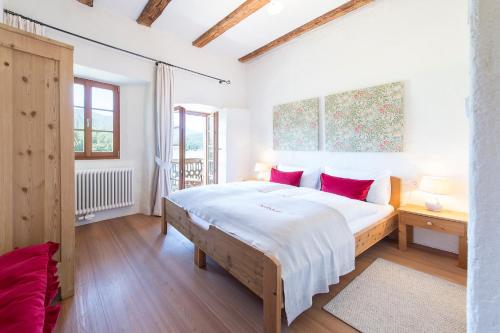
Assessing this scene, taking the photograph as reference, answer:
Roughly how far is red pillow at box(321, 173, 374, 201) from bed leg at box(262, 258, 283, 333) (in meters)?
1.73

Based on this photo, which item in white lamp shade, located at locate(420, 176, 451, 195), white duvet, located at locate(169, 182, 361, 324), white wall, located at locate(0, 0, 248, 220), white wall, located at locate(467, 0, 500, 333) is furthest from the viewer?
white wall, located at locate(0, 0, 248, 220)

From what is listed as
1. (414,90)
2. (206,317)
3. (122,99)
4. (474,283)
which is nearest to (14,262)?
(206,317)

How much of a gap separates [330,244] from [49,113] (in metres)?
2.21

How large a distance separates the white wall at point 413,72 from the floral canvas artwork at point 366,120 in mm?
92

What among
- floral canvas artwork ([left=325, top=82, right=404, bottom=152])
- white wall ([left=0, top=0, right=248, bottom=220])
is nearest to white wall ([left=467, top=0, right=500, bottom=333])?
floral canvas artwork ([left=325, top=82, right=404, bottom=152])

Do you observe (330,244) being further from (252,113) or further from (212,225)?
(252,113)

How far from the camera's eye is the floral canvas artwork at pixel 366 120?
267 centimetres

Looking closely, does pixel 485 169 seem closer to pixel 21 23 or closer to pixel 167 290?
pixel 167 290

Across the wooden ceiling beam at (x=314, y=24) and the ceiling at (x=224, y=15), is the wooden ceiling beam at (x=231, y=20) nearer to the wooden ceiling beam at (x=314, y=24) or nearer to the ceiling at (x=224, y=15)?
the ceiling at (x=224, y=15)

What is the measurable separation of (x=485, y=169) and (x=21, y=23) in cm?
371

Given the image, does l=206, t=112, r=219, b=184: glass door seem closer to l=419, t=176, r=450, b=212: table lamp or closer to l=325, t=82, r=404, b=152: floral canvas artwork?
l=325, t=82, r=404, b=152: floral canvas artwork

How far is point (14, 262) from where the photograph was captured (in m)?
1.20

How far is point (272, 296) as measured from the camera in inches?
52.0

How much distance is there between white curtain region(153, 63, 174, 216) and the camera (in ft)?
11.5
